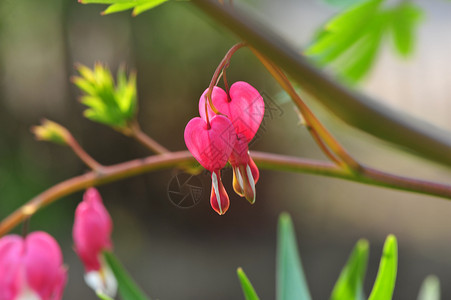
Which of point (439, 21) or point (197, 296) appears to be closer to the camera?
point (197, 296)


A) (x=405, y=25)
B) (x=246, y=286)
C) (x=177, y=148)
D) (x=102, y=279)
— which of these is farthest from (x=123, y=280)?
A: (x=177, y=148)

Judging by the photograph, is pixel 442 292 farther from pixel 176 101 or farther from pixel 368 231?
pixel 176 101

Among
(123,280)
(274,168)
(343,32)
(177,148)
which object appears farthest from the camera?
(177,148)

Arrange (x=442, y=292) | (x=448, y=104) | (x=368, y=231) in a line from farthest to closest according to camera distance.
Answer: (x=448, y=104), (x=368, y=231), (x=442, y=292)

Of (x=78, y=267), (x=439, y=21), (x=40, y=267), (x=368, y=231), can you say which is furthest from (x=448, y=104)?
(x=40, y=267)

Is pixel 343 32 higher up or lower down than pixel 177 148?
higher up

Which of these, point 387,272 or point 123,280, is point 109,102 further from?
point 387,272

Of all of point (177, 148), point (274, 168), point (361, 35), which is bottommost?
point (177, 148)
